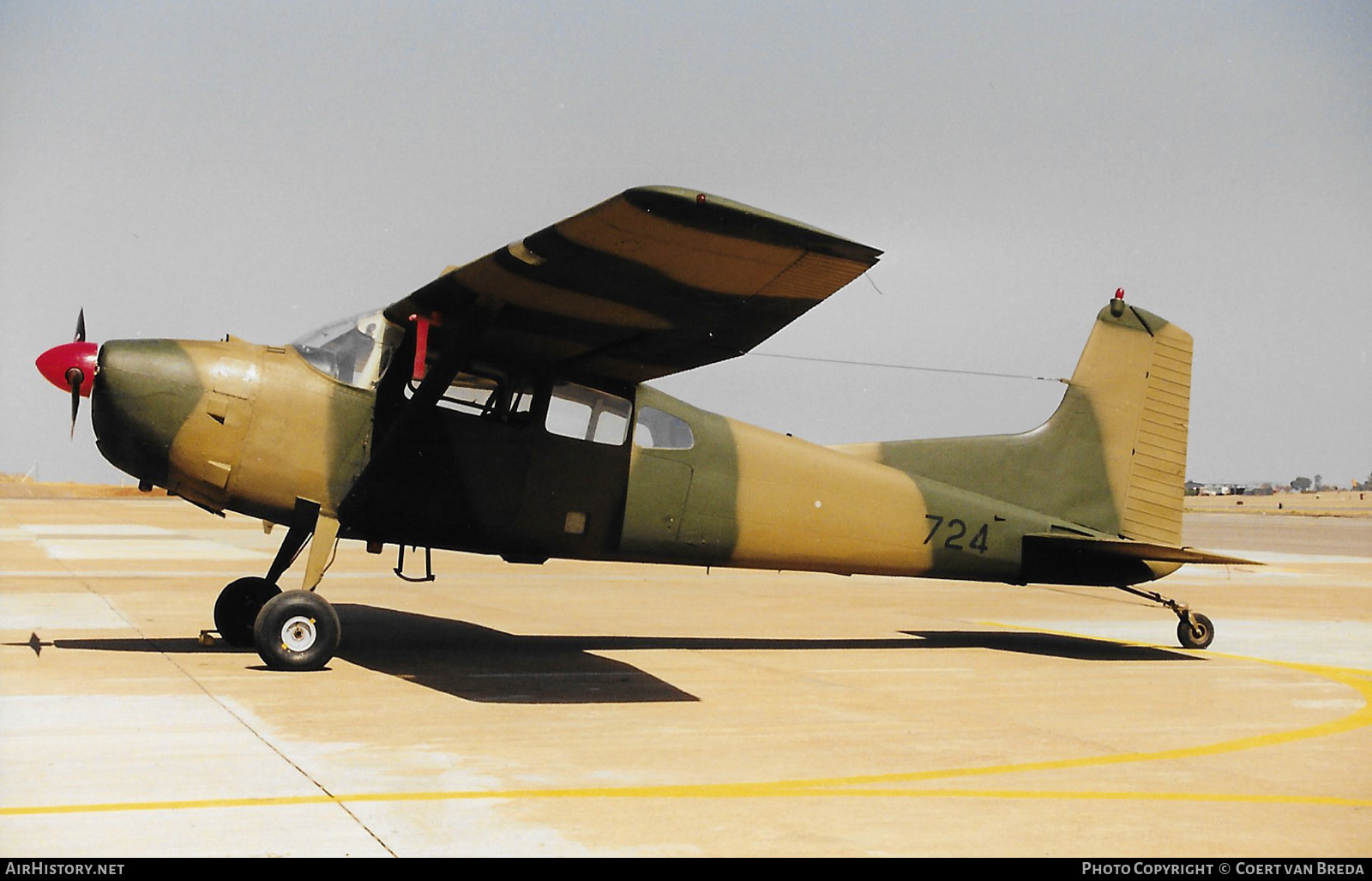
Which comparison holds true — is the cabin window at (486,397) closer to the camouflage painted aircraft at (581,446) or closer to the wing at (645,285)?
the camouflage painted aircraft at (581,446)

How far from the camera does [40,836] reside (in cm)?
457

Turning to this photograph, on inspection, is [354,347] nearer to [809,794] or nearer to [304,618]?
[304,618]

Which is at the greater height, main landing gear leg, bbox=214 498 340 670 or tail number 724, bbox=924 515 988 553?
tail number 724, bbox=924 515 988 553

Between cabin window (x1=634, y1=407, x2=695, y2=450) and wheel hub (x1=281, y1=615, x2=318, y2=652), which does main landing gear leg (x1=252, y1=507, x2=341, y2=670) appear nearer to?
wheel hub (x1=281, y1=615, x2=318, y2=652)

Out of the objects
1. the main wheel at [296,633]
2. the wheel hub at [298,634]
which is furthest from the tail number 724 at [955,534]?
the wheel hub at [298,634]

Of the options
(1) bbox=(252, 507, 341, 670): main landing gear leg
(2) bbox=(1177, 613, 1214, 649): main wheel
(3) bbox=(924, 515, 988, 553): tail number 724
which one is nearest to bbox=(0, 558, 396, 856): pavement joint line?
(1) bbox=(252, 507, 341, 670): main landing gear leg

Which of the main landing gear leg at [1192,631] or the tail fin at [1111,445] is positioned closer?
the main landing gear leg at [1192,631]

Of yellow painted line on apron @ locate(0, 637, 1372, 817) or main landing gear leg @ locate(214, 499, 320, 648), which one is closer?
yellow painted line on apron @ locate(0, 637, 1372, 817)

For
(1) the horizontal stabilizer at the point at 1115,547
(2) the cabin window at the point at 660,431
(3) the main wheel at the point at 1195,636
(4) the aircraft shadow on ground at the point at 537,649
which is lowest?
(4) the aircraft shadow on ground at the point at 537,649

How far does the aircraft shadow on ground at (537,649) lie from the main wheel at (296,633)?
0.53 metres

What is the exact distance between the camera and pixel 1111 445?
1274 centimetres

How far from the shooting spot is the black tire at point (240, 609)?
10.4 metres

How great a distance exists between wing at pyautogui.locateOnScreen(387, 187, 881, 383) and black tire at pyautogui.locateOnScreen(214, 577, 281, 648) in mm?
2805

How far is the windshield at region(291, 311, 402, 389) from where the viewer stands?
9.70 meters
